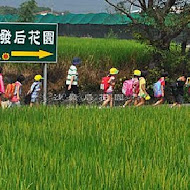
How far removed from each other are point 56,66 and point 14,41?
384 centimetres

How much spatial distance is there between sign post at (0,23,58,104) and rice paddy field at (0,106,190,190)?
13.7 feet

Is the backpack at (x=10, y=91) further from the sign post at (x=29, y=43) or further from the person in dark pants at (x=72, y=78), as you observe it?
the person in dark pants at (x=72, y=78)

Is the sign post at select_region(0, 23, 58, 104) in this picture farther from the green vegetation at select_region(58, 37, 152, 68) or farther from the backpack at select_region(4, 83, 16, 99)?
the green vegetation at select_region(58, 37, 152, 68)

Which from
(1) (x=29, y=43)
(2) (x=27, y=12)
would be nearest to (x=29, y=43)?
(1) (x=29, y=43)

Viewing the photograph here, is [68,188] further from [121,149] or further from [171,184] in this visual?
[121,149]

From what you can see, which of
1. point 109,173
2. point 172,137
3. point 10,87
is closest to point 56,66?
point 10,87

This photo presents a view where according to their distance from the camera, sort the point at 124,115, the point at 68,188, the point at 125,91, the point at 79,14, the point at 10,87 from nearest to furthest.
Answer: the point at 68,188
the point at 124,115
the point at 10,87
the point at 125,91
the point at 79,14

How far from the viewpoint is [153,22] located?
1602 cm

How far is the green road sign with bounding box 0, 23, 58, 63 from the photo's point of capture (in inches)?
516

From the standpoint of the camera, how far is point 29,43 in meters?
13.2

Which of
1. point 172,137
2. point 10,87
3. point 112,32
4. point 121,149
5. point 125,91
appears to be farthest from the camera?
point 112,32

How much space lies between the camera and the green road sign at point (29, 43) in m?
13.1

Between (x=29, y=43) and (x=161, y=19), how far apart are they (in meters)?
4.23

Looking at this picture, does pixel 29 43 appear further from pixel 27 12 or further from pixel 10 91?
pixel 27 12
